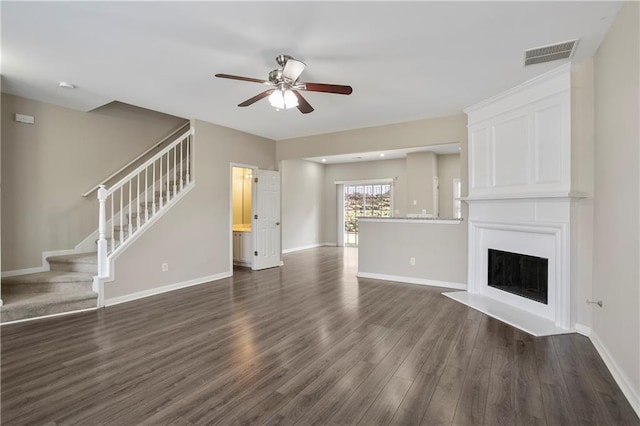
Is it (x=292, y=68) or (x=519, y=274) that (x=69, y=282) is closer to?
(x=292, y=68)

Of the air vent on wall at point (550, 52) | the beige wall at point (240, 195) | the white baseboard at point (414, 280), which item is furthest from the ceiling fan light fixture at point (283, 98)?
the beige wall at point (240, 195)

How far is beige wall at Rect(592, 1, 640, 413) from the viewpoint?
7.20ft

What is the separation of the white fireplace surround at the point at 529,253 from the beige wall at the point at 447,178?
4.40 m

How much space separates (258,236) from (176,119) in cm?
279

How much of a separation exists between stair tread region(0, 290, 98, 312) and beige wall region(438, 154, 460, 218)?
8051mm

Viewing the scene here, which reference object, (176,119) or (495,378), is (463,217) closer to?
(495,378)

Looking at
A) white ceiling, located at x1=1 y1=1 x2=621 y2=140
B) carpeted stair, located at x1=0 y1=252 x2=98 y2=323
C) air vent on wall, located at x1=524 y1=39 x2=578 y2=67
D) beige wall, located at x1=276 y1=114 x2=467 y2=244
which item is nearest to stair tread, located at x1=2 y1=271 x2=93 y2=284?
carpeted stair, located at x1=0 y1=252 x2=98 y2=323

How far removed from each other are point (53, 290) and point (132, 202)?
1807 mm

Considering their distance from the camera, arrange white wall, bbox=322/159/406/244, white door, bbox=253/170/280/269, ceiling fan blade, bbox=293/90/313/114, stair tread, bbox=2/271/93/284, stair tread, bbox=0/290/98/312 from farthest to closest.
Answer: white wall, bbox=322/159/406/244
white door, bbox=253/170/280/269
stair tread, bbox=2/271/93/284
stair tread, bbox=0/290/98/312
ceiling fan blade, bbox=293/90/313/114

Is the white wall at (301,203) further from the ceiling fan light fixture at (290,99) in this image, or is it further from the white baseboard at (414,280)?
the ceiling fan light fixture at (290,99)

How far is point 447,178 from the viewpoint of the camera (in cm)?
882

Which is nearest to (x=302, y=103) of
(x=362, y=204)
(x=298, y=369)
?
(x=298, y=369)

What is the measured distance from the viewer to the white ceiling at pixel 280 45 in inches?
94.4

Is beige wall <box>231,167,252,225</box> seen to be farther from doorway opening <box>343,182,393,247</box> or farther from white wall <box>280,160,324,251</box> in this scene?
doorway opening <box>343,182,393,247</box>
